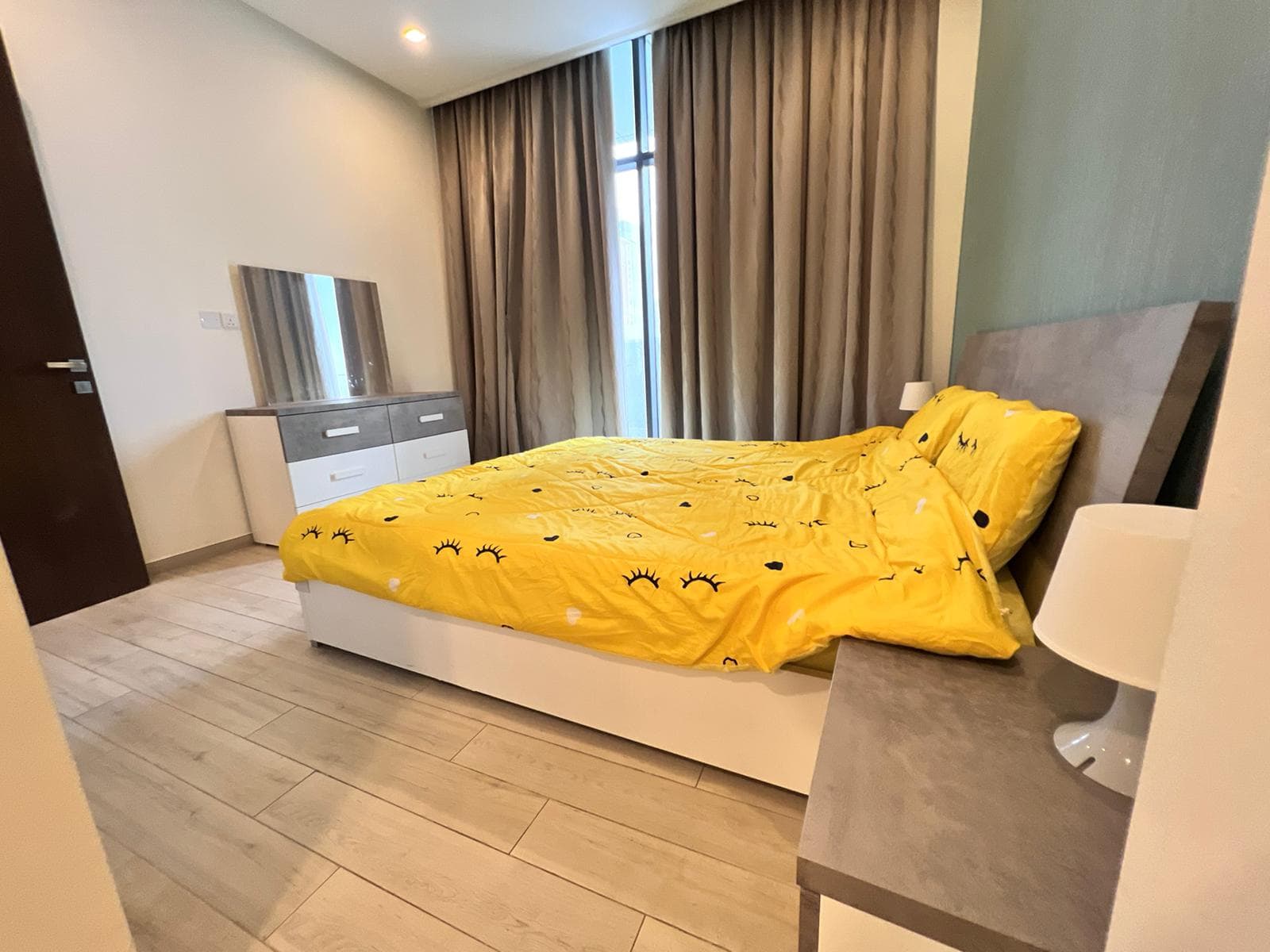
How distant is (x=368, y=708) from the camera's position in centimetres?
156

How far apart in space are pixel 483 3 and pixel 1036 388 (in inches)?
123

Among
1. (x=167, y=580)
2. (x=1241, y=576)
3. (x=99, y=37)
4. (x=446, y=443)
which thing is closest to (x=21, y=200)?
(x=99, y=37)

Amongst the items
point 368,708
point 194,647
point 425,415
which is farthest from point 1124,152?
point 425,415

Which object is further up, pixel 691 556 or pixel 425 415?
pixel 425 415

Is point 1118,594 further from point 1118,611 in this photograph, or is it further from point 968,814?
point 968,814

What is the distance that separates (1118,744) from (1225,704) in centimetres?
51

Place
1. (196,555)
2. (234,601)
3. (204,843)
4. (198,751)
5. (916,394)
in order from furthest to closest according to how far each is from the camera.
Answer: (196,555) → (916,394) → (234,601) → (198,751) → (204,843)

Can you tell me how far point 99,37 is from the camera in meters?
2.29

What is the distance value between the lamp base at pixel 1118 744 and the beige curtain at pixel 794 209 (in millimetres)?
2332

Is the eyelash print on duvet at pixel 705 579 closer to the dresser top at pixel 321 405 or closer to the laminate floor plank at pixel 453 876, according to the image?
the laminate floor plank at pixel 453 876

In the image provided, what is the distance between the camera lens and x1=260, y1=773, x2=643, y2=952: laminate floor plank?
0.94 meters

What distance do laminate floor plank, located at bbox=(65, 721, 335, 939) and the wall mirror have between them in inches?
87.3

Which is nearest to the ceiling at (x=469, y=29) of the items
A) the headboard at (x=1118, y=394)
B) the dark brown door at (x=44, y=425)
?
the dark brown door at (x=44, y=425)

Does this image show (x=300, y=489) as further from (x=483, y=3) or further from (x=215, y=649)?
(x=483, y=3)
